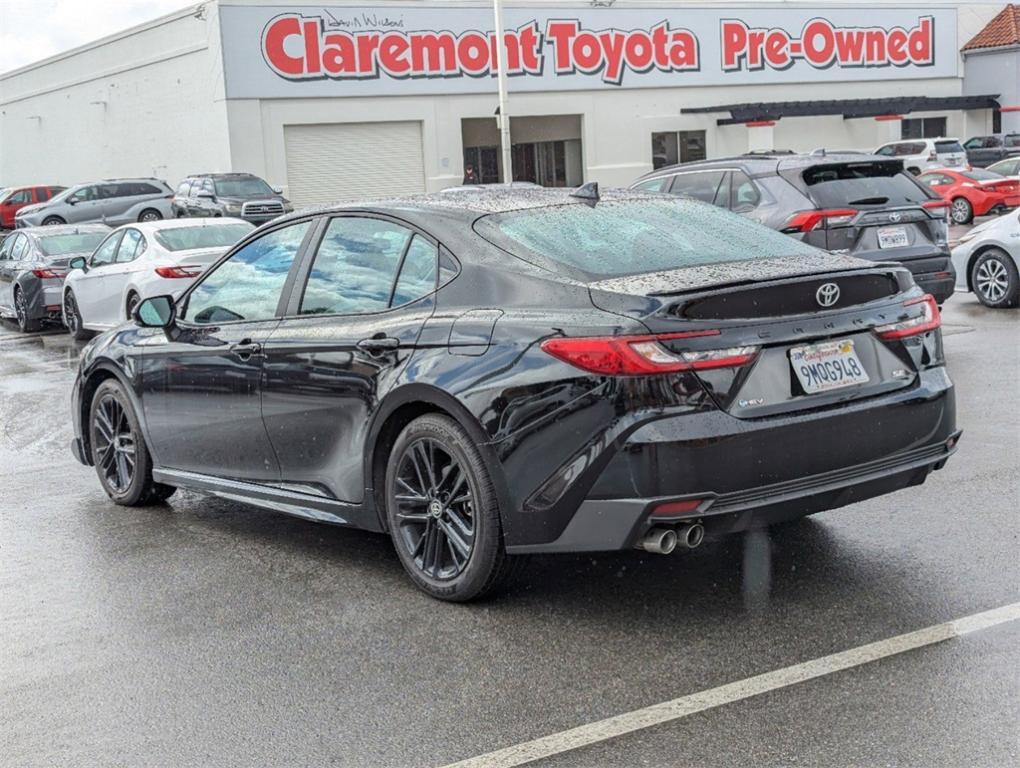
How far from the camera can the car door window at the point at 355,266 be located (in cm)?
561

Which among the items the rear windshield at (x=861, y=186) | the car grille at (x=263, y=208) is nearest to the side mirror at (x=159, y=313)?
the rear windshield at (x=861, y=186)

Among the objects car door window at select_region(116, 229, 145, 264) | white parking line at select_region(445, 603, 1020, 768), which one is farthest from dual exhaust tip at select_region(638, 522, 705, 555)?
car door window at select_region(116, 229, 145, 264)

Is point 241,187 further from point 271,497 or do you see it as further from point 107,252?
point 271,497

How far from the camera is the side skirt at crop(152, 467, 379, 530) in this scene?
5.64 metres

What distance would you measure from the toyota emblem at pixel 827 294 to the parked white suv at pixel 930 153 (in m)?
34.2

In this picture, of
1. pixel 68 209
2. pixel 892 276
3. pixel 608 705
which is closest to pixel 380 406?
pixel 608 705

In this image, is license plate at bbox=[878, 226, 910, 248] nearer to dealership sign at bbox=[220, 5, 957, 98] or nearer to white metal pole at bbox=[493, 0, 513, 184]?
white metal pole at bbox=[493, 0, 513, 184]

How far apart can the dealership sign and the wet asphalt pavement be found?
36.3 metres

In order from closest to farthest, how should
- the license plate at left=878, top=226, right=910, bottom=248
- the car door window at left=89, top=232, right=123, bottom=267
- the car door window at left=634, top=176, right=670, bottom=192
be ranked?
the license plate at left=878, top=226, right=910, bottom=248 < the car door window at left=634, top=176, right=670, bottom=192 < the car door window at left=89, top=232, right=123, bottom=267

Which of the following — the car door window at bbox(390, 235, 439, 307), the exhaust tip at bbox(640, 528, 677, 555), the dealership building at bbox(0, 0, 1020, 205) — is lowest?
the exhaust tip at bbox(640, 528, 677, 555)

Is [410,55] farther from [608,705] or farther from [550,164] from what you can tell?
[608,705]

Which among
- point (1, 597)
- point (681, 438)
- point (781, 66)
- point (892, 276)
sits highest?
point (781, 66)

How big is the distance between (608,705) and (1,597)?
2.95 m

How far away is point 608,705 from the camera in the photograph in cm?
416
